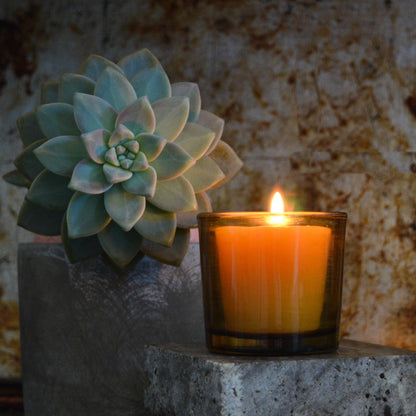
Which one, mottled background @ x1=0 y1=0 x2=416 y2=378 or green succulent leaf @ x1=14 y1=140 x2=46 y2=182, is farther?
mottled background @ x1=0 y1=0 x2=416 y2=378

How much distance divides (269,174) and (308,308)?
40 cm

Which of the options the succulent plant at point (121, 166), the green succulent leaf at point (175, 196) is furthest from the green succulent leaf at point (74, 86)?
the green succulent leaf at point (175, 196)

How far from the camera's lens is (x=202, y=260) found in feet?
1.49

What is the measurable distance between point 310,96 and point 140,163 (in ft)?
1.31

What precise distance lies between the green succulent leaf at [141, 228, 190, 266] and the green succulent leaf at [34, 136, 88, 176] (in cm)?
9

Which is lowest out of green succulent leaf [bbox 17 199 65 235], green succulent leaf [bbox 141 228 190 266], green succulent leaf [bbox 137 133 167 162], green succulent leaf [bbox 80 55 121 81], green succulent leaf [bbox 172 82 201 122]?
green succulent leaf [bbox 141 228 190 266]

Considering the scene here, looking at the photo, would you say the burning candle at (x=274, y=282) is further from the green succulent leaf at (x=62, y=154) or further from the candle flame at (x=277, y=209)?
the green succulent leaf at (x=62, y=154)

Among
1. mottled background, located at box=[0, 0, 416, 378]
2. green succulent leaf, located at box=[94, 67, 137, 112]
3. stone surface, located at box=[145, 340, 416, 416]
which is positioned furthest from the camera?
mottled background, located at box=[0, 0, 416, 378]

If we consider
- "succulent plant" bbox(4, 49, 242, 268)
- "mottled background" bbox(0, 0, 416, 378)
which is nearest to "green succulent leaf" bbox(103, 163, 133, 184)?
"succulent plant" bbox(4, 49, 242, 268)

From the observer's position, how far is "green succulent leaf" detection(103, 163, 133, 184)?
0.46 metres

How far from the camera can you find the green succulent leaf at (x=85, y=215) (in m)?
0.47

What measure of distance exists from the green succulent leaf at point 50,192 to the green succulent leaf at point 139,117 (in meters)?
0.07

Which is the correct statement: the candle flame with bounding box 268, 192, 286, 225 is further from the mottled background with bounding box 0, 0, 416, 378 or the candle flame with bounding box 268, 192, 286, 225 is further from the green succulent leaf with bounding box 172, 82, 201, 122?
the mottled background with bounding box 0, 0, 416, 378

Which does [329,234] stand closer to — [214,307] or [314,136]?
[214,307]
